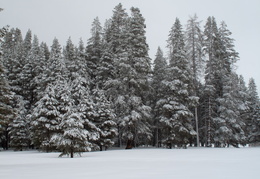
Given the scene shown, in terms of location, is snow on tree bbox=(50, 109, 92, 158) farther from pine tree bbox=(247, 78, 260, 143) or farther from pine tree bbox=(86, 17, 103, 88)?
pine tree bbox=(247, 78, 260, 143)

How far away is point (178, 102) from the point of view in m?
32.6

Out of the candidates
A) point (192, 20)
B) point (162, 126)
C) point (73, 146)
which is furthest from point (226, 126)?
point (73, 146)

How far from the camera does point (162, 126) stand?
32531 millimetres

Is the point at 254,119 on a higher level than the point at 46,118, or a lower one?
lower

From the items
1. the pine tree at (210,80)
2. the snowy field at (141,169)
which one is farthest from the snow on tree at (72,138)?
the pine tree at (210,80)

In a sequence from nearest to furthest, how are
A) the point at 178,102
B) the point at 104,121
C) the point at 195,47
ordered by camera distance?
the point at 104,121, the point at 178,102, the point at 195,47

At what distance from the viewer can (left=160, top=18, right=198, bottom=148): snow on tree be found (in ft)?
101

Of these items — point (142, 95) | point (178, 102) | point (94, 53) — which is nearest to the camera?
point (178, 102)

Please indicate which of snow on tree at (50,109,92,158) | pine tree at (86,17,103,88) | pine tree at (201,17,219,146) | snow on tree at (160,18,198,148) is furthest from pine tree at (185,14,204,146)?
snow on tree at (50,109,92,158)

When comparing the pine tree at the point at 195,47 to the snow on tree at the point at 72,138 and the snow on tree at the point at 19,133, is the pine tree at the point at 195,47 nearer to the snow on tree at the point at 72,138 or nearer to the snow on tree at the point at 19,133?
the snow on tree at the point at 72,138

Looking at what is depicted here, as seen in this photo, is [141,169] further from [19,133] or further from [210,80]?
[19,133]

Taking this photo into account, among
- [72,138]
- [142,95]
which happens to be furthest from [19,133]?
[72,138]

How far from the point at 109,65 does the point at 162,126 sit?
12.9 metres

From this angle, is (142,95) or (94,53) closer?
(142,95)
